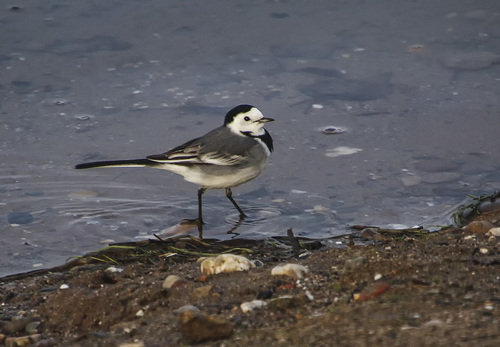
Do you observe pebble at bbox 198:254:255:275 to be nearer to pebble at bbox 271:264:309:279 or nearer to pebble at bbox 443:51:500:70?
pebble at bbox 271:264:309:279

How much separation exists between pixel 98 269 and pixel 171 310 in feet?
4.68

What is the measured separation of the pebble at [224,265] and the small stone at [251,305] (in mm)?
694

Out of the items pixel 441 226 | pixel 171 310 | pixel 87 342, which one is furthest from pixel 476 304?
pixel 441 226

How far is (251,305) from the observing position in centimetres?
380

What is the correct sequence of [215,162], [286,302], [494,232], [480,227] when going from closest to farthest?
[286,302], [494,232], [480,227], [215,162]

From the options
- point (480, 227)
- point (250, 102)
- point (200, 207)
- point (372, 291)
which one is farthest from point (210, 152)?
point (372, 291)

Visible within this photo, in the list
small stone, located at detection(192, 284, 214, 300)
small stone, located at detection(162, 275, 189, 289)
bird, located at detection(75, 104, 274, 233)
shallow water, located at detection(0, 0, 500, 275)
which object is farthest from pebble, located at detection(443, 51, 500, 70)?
small stone, located at detection(192, 284, 214, 300)

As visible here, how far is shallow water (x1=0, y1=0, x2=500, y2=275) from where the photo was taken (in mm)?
6570

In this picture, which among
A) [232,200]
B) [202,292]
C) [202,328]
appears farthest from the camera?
[232,200]

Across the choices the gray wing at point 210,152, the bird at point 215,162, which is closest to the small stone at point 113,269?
the bird at point 215,162

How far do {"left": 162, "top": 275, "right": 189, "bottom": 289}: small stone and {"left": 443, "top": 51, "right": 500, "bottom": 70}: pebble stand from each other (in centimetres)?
595

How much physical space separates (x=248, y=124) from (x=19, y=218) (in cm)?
211

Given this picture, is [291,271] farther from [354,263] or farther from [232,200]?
[232,200]

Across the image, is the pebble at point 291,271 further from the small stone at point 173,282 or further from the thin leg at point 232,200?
the thin leg at point 232,200
